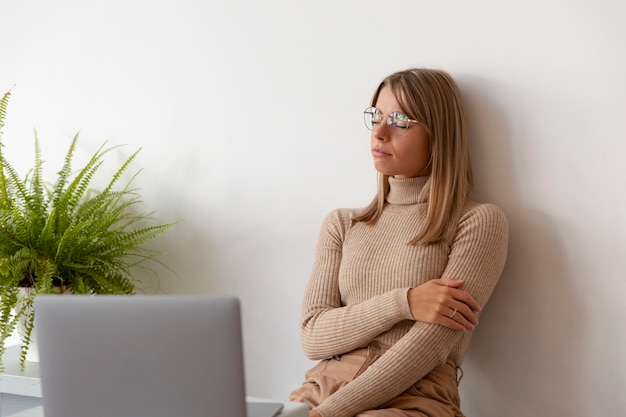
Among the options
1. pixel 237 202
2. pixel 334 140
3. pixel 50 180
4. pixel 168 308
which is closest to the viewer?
pixel 168 308

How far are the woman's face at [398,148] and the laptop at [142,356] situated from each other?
3.15ft

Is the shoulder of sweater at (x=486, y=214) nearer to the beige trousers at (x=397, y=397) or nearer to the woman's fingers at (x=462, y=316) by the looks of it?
the woman's fingers at (x=462, y=316)

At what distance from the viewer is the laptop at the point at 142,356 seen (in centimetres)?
119

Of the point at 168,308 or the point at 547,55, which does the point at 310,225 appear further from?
the point at 168,308

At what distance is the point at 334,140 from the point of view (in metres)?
2.37

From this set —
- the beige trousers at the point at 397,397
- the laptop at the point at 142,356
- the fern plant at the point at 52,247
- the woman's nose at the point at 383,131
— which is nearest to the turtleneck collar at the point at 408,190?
the woman's nose at the point at 383,131

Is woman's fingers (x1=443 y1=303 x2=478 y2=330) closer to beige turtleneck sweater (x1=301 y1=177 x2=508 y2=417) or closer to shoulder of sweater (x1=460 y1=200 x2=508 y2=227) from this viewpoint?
beige turtleneck sweater (x1=301 y1=177 x2=508 y2=417)

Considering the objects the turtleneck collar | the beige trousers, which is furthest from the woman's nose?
the beige trousers

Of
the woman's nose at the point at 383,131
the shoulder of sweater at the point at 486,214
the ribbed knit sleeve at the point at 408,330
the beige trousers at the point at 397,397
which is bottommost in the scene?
the beige trousers at the point at 397,397

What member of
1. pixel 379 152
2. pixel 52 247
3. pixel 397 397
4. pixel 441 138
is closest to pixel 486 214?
pixel 441 138

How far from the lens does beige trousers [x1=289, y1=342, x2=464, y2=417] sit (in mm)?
1856

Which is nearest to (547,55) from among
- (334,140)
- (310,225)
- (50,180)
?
(334,140)

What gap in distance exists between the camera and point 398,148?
206 cm

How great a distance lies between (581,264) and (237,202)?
3.74 ft
